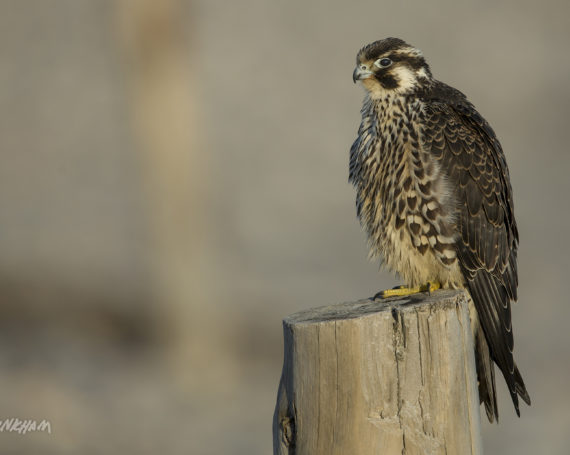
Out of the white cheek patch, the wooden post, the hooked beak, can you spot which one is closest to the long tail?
the wooden post

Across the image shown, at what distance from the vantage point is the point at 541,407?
28.5 feet

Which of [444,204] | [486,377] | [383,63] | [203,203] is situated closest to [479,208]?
[444,204]

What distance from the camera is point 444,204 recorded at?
184 inches

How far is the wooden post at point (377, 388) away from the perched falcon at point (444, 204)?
1.26 meters

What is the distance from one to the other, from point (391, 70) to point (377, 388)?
7.64 feet

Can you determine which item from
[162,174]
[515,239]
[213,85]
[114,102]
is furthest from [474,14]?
[515,239]

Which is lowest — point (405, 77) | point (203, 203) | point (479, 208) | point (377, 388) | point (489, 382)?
point (489, 382)

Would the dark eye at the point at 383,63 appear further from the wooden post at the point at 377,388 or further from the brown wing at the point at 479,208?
the wooden post at the point at 377,388

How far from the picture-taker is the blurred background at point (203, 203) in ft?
28.3

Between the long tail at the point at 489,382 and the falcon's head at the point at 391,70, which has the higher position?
the falcon's head at the point at 391,70

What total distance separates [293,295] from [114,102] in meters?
5.68

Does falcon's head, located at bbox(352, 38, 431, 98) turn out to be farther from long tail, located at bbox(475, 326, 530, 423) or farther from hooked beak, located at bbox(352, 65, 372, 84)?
long tail, located at bbox(475, 326, 530, 423)

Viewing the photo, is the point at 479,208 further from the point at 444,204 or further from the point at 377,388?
the point at 377,388

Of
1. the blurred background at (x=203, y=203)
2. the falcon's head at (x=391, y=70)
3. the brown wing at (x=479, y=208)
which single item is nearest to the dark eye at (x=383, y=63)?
the falcon's head at (x=391, y=70)
